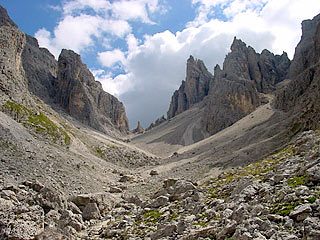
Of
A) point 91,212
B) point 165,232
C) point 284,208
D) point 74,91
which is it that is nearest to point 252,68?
point 74,91

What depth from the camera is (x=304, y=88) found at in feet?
259

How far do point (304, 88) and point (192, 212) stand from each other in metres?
76.6

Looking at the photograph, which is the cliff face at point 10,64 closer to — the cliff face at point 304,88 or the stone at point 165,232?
the stone at point 165,232

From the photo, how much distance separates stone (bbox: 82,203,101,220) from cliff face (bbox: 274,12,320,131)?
2933cm

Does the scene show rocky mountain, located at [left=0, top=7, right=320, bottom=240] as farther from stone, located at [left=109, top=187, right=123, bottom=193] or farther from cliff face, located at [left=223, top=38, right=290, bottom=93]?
cliff face, located at [left=223, top=38, right=290, bottom=93]

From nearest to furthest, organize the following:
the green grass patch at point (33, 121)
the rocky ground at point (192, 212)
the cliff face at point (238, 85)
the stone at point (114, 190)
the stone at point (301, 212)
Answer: the stone at point (301, 212) < the rocky ground at point (192, 212) < the stone at point (114, 190) < the green grass patch at point (33, 121) < the cliff face at point (238, 85)

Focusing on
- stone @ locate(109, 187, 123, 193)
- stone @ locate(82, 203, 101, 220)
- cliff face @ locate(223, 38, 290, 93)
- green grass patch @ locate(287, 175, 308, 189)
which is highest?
cliff face @ locate(223, 38, 290, 93)

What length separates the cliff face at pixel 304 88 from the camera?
1688 inches

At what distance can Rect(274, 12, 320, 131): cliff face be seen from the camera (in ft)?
141

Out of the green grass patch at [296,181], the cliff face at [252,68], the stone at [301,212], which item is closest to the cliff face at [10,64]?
the green grass patch at [296,181]

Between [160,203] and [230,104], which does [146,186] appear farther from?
[230,104]

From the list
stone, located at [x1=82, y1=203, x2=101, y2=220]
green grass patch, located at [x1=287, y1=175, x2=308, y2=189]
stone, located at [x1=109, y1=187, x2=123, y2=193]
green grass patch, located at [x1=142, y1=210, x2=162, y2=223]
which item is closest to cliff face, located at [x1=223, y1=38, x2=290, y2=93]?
stone, located at [x1=109, y1=187, x2=123, y2=193]

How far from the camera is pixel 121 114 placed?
169 metres

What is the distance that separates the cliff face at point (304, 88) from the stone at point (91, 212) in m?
29.3
